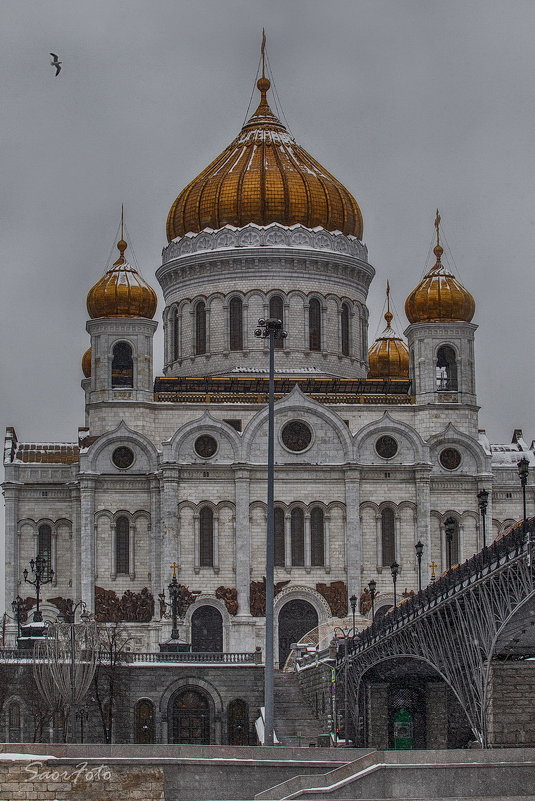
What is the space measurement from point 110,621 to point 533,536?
39.7 m

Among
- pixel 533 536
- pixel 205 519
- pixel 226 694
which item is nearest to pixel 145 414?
pixel 205 519

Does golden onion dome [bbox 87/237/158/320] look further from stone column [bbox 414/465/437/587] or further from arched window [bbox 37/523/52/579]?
stone column [bbox 414/465/437/587]

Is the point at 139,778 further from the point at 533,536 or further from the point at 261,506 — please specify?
the point at 261,506

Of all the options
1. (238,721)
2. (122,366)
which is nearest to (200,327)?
(122,366)

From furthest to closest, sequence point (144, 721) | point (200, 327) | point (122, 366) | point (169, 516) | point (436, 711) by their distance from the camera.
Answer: point (200, 327) < point (122, 366) < point (169, 516) < point (144, 721) < point (436, 711)

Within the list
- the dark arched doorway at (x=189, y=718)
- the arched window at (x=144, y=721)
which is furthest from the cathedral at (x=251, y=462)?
the arched window at (x=144, y=721)

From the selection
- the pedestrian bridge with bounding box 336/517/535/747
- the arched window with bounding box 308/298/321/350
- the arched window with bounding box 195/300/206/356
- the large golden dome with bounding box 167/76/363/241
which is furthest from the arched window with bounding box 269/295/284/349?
the pedestrian bridge with bounding box 336/517/535/747

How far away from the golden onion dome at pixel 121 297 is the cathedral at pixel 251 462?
0.33 feet

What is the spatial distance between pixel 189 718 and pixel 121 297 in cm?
2191

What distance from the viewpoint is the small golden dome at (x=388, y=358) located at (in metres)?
104

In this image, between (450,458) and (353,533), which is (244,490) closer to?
(353,533)

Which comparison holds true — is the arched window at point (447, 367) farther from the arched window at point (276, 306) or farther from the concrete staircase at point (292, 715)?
the concrete staircase at point (292, 715)

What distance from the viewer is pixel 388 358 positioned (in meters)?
105

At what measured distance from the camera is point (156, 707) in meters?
72.4
